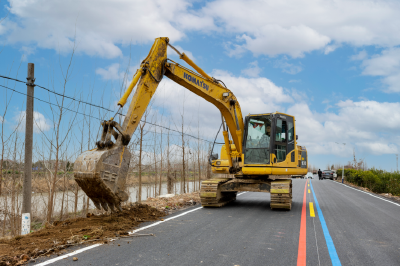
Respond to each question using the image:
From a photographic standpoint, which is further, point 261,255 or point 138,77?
point 138,77

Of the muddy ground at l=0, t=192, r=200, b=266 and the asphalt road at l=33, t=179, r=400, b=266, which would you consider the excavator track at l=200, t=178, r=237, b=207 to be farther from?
the muddy ground at l=0, t=192, r=200, b=266

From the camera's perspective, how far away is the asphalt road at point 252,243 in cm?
454

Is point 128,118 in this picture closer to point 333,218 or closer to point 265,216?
point 265,216

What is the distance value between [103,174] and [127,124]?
1394 mm

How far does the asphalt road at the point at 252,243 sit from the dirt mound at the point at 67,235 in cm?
49

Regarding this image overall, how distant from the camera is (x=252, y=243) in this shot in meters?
Answer: 5.56

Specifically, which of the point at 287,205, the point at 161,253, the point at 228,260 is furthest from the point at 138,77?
the point at 287,205

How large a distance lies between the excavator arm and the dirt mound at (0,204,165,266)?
0.46m

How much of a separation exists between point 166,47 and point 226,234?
5.17m

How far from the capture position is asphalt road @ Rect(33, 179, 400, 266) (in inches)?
179

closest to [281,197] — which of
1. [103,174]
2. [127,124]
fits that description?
[127,124]

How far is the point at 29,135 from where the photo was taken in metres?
7.91

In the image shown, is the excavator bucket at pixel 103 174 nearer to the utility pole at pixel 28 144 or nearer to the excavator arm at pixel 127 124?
the excavator arm at pixel 127 124

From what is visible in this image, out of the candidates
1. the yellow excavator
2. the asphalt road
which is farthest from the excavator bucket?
the asphalt road
